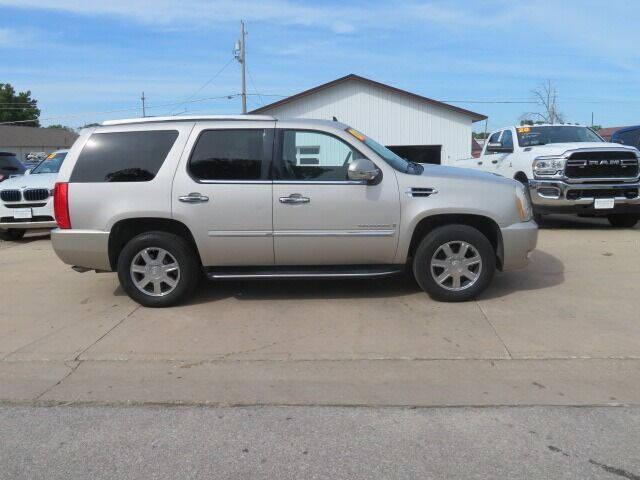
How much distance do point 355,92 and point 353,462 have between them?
22.4 meters

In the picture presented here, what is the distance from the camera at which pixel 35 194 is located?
10.3 meters

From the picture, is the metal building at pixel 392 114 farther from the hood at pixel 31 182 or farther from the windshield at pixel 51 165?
the hood at pixel 31 182

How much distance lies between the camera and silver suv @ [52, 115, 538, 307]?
5.48 meters

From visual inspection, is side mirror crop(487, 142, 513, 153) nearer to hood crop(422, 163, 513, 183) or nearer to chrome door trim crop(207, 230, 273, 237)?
hood crop(422, 163, 513, 183)

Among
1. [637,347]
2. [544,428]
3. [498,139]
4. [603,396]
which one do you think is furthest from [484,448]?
[498,139]

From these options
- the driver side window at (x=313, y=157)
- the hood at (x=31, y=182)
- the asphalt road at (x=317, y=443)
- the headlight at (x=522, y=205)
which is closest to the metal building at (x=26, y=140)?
the hood at (x=31, y=182)

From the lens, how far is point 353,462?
3.04 m

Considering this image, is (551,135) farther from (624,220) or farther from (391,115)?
(391,115)

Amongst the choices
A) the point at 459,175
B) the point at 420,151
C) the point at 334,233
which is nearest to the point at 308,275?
the point at 334,233

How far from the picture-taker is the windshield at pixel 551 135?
1071 cm

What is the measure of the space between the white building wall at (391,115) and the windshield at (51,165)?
12943 millimetres

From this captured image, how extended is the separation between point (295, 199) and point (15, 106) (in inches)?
3586

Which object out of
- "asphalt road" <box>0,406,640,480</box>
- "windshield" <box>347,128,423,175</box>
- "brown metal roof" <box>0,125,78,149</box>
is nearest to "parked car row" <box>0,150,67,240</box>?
"windshield" <box>347,128,423,175</box>

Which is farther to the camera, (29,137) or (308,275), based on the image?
(29,137)
